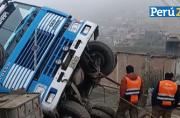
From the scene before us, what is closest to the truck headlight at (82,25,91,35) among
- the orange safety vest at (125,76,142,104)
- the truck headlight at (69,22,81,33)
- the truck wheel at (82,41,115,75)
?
the truck headlight at (69,22,81,33)

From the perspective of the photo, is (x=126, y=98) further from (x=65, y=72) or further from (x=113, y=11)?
(x=113, y=11)

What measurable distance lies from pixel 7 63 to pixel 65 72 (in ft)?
3.09

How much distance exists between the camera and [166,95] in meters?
7.82

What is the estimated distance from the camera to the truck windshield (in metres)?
A: 7.59

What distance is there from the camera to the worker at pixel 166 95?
7.80 metres

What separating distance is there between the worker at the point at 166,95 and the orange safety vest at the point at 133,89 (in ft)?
0.95

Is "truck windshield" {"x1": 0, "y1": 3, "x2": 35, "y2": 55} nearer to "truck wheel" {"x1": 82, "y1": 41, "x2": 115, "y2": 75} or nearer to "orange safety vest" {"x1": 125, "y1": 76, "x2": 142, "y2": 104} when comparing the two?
"truck wheel" {"x1": 82, "y1": 41, "x2": 115, "y2": 75}

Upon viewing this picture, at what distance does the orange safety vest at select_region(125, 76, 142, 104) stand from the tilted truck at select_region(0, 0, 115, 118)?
526 millimetres

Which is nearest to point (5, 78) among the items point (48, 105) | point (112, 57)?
point (48, 105)

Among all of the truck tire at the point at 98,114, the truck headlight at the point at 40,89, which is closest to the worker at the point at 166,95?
the truck tire at the point at 98,114

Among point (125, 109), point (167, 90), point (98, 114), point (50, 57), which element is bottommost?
point (98, 114)

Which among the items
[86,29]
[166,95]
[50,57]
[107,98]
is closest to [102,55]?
[86,29]

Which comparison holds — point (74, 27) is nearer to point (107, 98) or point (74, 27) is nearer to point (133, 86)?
point (133, 86)

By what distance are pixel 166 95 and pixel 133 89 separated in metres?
0.56
